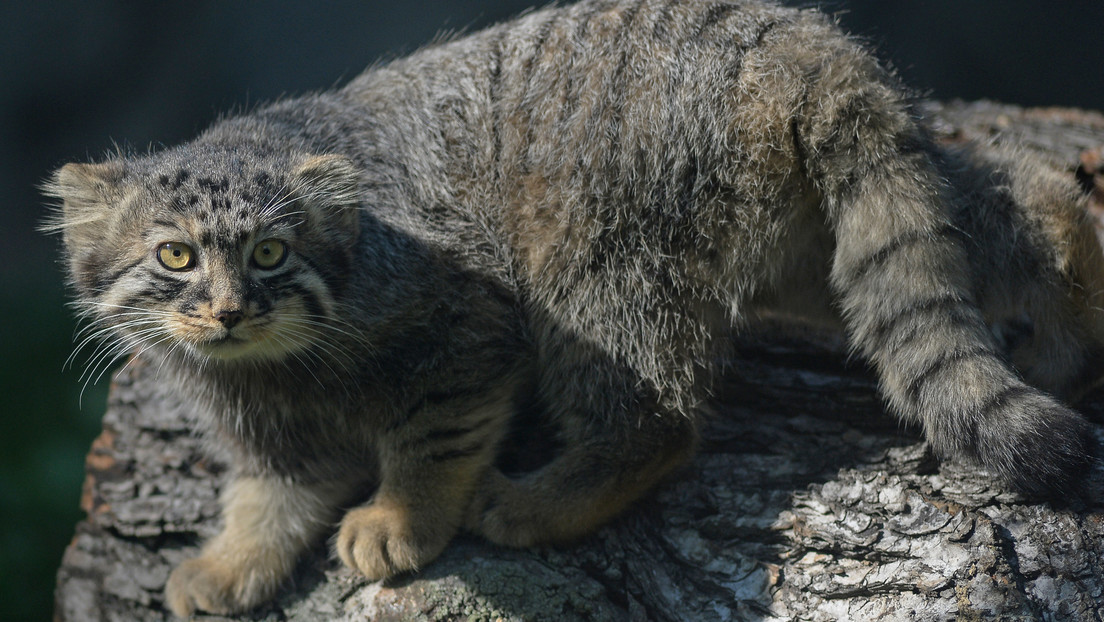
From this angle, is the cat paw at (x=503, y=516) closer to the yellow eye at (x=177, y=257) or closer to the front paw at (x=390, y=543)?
the front paw at (x=390, y=543)

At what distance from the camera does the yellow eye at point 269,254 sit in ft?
9.07

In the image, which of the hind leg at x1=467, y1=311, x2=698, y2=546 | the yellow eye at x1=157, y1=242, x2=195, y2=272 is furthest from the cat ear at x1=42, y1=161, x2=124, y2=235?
the hind leg at x1=467, y1=311, x2=698, y2=546

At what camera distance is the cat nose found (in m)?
2.56

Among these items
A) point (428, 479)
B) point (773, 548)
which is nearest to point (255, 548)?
point (428, 479)

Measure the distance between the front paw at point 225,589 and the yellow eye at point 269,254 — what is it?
142 centimetres

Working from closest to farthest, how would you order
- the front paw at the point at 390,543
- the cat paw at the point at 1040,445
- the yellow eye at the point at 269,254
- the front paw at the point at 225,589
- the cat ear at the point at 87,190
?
the cat paw at the point at 1040,445, the yellow eye at the point at 269,254, the cat ear at the point at 87,190, the front paw at the point at 390,543, the front paw at the point at 225,589

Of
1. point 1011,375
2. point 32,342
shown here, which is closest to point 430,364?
point 1011,375

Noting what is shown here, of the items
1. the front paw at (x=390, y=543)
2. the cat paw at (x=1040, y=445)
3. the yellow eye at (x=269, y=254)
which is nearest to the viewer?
the cat paw at (x=1040, y=445)

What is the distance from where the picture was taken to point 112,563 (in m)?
3.90

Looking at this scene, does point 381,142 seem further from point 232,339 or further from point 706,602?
point 706,602

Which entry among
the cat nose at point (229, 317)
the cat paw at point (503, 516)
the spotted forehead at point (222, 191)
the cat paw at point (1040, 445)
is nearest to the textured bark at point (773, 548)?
the cat paw at point (503, 516)

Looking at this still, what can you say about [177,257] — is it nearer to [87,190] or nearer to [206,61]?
[87,190]

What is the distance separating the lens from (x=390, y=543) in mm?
3111

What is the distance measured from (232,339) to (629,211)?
59.4 inches
